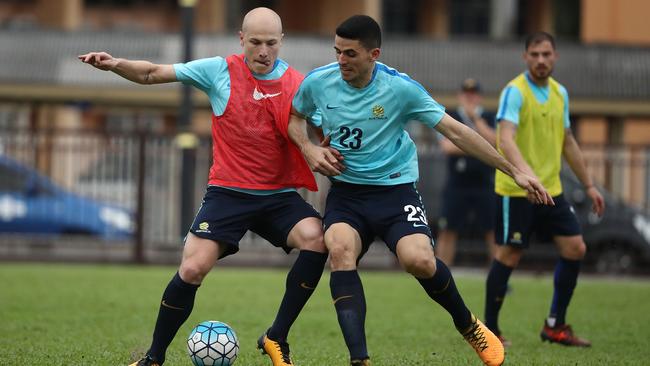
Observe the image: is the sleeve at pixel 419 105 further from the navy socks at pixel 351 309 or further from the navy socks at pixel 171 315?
the navy socks at pixel 171 315

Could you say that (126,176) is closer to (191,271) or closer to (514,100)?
(514,100)

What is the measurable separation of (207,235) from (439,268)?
1424 mm

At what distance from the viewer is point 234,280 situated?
1584 centimetres

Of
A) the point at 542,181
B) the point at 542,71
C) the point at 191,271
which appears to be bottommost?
the point at 191,271

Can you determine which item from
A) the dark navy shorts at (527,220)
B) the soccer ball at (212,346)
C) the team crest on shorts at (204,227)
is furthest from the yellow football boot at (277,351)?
the dark navy shorts at (527,220)

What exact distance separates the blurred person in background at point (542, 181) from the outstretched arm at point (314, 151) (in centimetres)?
242

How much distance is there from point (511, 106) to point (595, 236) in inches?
394

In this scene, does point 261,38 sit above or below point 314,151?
above

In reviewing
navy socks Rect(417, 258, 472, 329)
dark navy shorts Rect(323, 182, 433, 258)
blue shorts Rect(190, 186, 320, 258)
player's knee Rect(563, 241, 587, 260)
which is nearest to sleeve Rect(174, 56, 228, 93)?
blue shorts Rect(190, 186, 320, 258)

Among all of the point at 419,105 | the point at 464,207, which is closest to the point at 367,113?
the point at 419,105

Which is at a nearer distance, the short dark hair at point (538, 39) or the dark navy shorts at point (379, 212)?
the dark navy shorts at point (379, 212)

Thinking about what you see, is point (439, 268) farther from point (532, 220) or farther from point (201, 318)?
point (201, 318)

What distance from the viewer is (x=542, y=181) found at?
9.73m

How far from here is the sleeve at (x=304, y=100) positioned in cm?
764
